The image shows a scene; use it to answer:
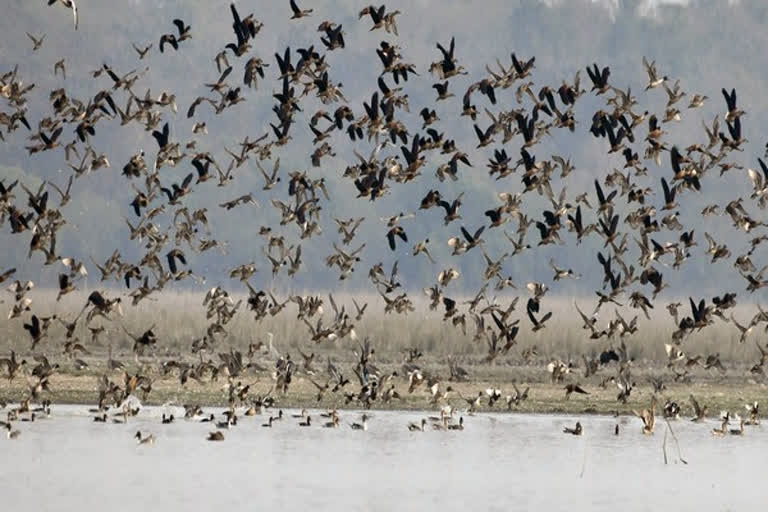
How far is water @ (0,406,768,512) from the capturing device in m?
24.2

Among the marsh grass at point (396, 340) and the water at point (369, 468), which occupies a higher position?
the marsh grass at point (396, 340)

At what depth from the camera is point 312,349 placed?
55188 mm

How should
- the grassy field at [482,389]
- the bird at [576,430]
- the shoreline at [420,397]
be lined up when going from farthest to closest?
the grassy field at [482,389], the shoreline at [420,397], the bird at [576,430]

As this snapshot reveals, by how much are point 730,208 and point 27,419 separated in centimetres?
1361

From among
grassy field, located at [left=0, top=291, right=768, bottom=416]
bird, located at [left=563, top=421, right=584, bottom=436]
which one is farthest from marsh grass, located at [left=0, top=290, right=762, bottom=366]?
bird, located at [left=563, top=421, right=584, bottom=436]

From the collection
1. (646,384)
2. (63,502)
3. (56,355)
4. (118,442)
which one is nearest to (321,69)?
(118,442)

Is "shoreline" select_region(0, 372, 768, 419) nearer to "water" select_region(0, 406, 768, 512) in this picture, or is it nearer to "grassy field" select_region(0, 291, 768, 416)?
"grassy field" select_region(0, 291, 768, 416)

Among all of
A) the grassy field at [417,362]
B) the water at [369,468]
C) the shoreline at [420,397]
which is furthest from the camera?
the grassy field at [417,362]

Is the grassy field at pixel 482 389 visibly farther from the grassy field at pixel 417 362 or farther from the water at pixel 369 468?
the water at pixel 369 468

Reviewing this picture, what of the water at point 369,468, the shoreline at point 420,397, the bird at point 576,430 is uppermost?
the shoreline at point 420,397

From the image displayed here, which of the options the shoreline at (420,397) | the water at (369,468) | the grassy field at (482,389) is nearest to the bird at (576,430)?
the water at (369,468)

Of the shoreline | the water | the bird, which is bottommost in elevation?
the water

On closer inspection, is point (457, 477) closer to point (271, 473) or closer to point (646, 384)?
point (271, 473)

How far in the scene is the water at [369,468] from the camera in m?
24.2
